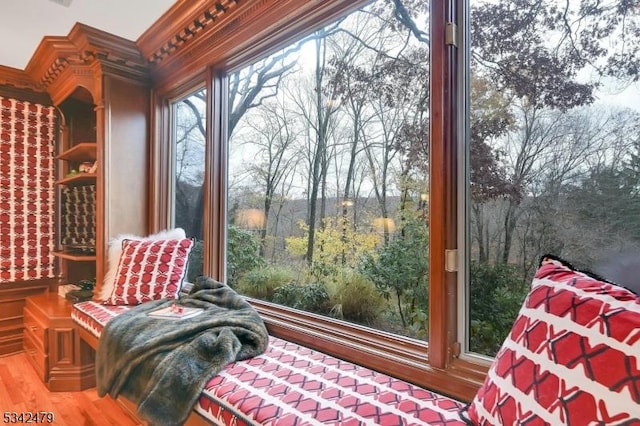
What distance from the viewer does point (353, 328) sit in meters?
1.66

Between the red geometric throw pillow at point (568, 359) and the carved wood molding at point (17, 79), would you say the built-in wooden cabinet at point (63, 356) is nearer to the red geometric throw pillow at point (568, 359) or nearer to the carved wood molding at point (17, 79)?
the carved wood molding at point (17, 79)

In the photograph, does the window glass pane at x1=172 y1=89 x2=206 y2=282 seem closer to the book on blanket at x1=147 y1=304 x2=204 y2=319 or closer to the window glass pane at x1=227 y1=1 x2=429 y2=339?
the window glass pane at x1=227 y1=1 x2=429 y2=339

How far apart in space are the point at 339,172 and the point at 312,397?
1.01 meters

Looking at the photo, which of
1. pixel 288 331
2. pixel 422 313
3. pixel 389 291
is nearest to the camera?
pixel 422 313

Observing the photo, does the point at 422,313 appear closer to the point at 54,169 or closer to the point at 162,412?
the point at 162,412

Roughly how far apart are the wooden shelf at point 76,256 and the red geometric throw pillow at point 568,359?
2.87 meters

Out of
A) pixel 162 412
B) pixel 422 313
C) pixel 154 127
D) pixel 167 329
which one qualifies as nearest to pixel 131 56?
pixel 154 127

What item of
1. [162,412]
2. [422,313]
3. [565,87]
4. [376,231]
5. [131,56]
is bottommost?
[162,412]

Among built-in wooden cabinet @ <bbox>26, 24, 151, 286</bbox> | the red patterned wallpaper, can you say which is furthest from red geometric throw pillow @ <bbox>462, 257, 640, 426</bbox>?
the red patterned wallpaper

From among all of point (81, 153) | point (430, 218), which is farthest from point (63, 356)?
point (430, 218)

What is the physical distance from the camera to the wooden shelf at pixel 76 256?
9.29 ft

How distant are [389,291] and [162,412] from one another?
96 cm

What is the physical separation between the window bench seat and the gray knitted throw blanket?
6cm

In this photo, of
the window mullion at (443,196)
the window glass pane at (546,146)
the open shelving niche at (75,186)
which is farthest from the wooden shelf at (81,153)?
the window glass pane at (546,146)
